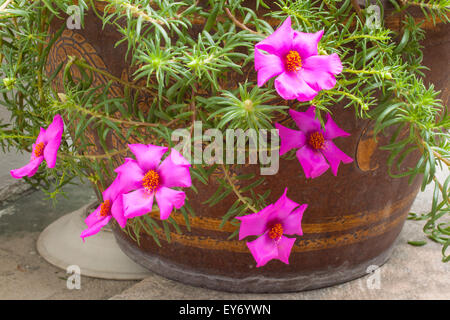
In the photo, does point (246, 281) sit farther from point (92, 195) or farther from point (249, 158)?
point (92, 195)

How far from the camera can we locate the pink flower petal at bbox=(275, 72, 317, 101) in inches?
25.5

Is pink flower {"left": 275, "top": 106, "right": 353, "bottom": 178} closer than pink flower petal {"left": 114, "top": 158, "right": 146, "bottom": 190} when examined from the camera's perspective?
No

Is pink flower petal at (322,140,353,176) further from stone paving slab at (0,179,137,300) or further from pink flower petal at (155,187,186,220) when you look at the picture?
stone paving slab at (0,179,137,300)

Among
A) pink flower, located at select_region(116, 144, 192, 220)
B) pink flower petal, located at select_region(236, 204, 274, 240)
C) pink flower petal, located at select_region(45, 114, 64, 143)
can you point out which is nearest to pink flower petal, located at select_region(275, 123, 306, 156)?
pink flower petal, located at select_region(236, 204, 274, 240)

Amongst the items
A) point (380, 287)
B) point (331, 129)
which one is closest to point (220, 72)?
point (331, 129)

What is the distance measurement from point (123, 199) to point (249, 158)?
282 millimetres

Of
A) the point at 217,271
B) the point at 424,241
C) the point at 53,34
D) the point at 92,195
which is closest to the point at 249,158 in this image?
the point at 217,271

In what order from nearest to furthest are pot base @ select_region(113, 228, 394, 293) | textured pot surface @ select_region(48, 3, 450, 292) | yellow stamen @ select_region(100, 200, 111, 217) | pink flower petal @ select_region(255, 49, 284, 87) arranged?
pink flower petal @ select_region(255, 49, 284, 87)
yellow stamen @ select_region(100, 200, 111, 217)
textured pot surface @ select_region(48, 3, 450, 292)
pot base @ select_region(113, 228, 394, 293)

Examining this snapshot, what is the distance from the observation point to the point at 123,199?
68cm

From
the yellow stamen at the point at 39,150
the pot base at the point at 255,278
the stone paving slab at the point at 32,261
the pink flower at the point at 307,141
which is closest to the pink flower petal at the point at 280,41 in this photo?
the pink flower at the point at 307,141

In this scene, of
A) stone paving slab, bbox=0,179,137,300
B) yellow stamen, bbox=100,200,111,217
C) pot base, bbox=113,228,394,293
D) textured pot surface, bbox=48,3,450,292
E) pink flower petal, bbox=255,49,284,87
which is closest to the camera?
pink flower petal, bbox=255,49,284,87

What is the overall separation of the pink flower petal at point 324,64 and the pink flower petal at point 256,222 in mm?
222

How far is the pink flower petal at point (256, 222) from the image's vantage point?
78 cm

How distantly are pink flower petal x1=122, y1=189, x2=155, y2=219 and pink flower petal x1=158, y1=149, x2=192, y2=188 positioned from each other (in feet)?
0.10
